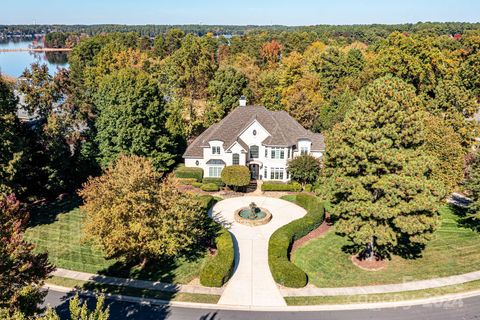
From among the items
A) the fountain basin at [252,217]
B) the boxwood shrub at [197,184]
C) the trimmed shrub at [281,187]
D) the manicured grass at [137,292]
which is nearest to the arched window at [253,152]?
the trimmed shrub at [281,187]

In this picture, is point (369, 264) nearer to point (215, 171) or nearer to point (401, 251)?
point (401, 251)

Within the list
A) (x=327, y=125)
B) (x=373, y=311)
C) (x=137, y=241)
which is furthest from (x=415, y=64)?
(x=137, y=241)

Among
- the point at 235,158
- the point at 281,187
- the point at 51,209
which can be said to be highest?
the point at 235,158

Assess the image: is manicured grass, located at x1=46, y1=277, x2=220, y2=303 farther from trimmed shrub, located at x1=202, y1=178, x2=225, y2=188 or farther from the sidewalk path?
trimmed shrub, located at x1=202, y1=178, x2=225, y2=188

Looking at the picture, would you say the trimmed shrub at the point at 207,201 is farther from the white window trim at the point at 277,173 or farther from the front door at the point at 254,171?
the white window trim at the point at 277,173

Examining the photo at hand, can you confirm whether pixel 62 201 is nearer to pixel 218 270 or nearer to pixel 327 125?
pixel 218 270

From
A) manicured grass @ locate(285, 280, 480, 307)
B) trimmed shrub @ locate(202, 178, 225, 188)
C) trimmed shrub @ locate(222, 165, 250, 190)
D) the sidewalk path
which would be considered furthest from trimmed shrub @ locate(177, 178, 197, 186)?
manicured grass @ locate(285, 280, 480, 307)

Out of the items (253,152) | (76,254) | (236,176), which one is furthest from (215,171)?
(76,254)
